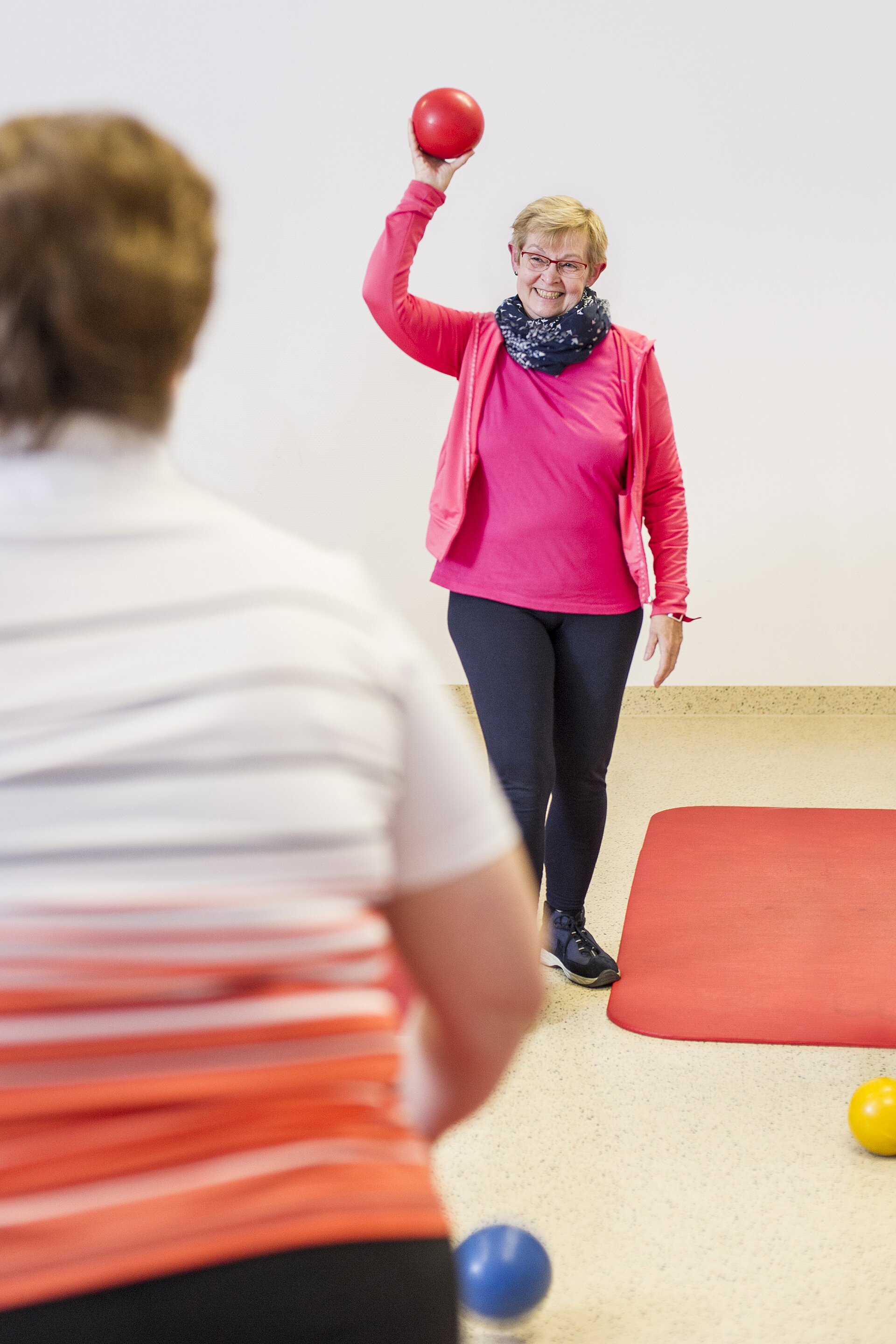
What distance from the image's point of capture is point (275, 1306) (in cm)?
62

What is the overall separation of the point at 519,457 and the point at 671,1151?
4.11 feet

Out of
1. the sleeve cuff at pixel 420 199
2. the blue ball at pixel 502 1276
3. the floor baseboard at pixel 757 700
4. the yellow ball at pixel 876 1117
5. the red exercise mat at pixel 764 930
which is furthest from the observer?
the floor baseboard at pixel 757 700

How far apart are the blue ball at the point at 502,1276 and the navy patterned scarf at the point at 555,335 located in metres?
1.51

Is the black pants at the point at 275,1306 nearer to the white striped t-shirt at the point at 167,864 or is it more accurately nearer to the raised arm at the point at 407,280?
the white striped t-shirt at the point at 167,864

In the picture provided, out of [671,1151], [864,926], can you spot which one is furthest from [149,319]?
[864,926]

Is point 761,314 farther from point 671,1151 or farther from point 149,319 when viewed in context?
point 149,319

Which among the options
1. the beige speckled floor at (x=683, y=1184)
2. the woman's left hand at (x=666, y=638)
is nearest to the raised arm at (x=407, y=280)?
the woman's left hand at (x=666, y=638)

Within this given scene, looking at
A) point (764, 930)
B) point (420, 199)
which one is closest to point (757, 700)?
point (764, 930)

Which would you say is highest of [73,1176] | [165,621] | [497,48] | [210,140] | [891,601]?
[497,48]

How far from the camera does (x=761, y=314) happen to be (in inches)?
167

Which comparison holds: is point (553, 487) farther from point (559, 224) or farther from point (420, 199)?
point (420, 199)

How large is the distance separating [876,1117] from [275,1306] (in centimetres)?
156

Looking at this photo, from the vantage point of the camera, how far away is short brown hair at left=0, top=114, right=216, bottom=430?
585 millimetres

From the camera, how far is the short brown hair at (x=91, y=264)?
585mm
